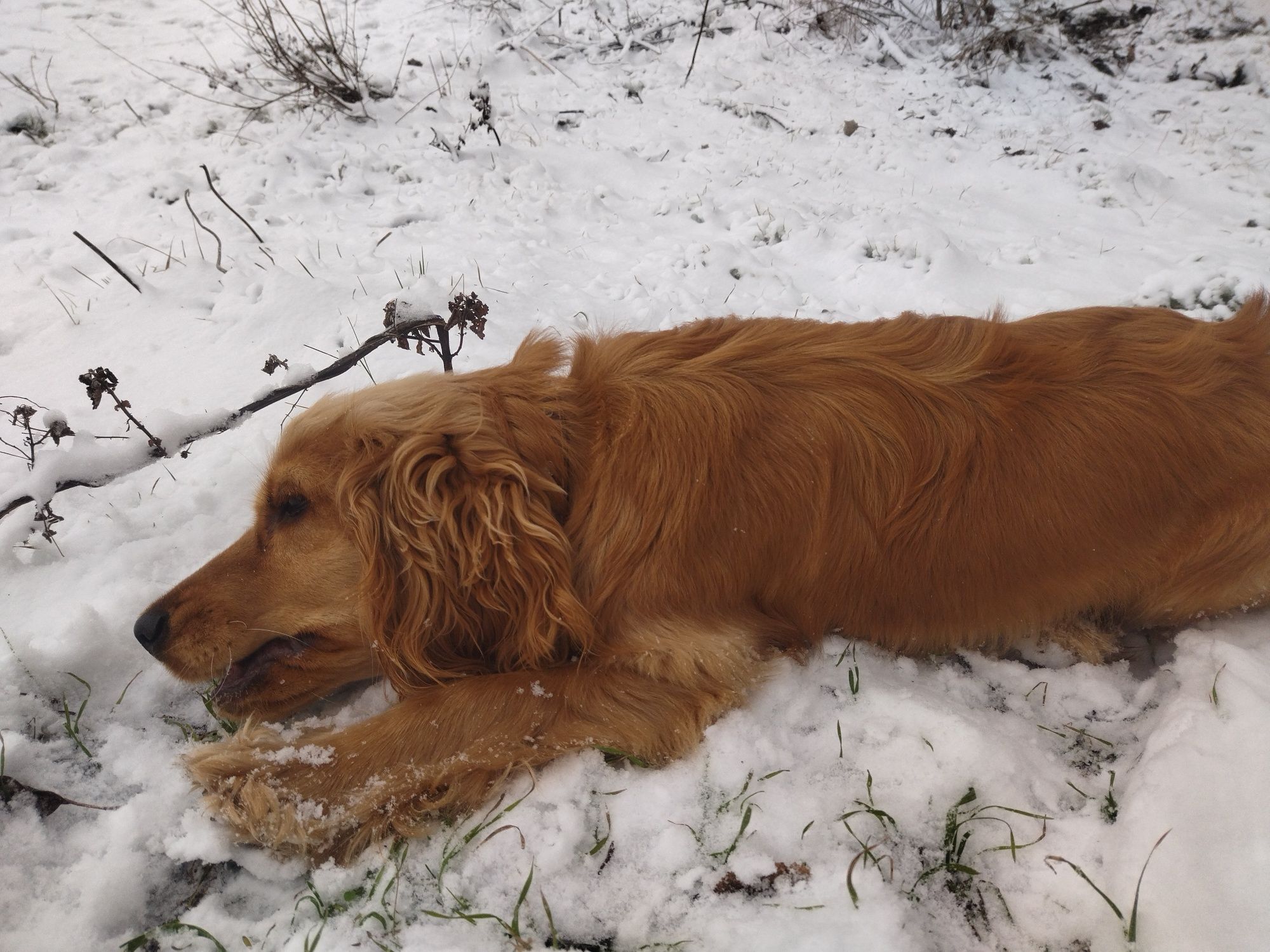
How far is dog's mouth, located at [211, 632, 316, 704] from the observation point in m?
2.10

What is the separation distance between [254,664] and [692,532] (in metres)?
1.30

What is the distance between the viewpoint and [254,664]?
2.13 meters

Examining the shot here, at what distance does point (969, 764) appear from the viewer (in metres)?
1.83

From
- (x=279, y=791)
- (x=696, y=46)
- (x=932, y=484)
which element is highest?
(x=696, y=46)

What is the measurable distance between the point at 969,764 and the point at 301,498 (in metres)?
1.93

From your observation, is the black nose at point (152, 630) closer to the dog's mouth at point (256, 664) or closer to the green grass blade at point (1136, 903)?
the dog's mouth at point (256, 664)

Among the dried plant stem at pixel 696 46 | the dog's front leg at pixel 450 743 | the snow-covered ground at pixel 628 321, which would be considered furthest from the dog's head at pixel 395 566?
the dried plant stem at pixel 696 46

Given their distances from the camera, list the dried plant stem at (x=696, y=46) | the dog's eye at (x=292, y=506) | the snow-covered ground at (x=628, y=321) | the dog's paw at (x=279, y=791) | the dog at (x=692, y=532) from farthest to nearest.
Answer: the dried plant stem at (x=696, y=46) < the dog's eye at (x=292, y=506) < the dog at (x=692, y=532) < the dog's paw at (x=279, y=791) < the snow-covered ground at (x=628, y=321)

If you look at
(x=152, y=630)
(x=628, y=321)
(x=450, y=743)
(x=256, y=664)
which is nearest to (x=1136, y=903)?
(x=450, y=743)

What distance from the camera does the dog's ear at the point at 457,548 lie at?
6.73 feet

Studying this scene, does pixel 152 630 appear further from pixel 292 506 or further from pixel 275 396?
pixel 275 396

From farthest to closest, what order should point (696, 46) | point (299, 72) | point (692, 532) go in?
point (696, 46) → point (299, 72) → point (692, 532)

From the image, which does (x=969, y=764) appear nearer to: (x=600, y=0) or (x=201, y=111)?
(x=201, y=111)

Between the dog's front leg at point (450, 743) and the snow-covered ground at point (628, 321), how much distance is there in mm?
70
